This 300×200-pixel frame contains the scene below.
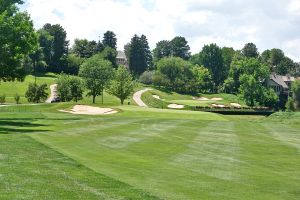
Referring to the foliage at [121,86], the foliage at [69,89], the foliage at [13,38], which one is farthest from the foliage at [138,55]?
the foliage at [13,38]

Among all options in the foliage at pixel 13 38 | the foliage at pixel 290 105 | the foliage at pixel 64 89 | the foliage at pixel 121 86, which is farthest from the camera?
the foliage at pixel 290 105

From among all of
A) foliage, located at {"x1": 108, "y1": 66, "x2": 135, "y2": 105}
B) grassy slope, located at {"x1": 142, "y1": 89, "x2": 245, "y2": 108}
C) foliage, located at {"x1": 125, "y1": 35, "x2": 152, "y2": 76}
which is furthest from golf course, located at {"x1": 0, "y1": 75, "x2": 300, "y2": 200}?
foliage, located at {"x1": 125, "y1": 35, "x2": 152, "y2": 76}

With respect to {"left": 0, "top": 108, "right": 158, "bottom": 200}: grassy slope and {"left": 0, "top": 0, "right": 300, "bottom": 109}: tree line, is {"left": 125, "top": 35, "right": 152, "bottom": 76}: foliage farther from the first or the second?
{"left": 0, "top": 108, "right": 158, "bottom": 200}: grassy slope

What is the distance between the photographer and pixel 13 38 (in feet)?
134

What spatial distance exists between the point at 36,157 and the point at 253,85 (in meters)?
108

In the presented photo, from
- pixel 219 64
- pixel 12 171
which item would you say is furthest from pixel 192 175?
pixel 219 64

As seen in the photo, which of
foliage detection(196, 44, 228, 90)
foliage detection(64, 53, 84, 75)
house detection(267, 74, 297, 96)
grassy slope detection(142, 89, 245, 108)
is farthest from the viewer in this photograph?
foliage detection(196, 44, 228, 90)

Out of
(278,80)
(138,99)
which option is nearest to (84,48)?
(138,99)

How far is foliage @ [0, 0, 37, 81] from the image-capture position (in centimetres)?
3966

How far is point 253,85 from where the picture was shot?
12075cm

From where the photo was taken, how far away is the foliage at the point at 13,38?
39.7 meters

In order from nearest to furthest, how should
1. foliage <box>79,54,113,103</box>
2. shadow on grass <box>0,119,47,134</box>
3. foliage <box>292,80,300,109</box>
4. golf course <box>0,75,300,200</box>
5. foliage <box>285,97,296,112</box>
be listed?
golf course <box>0,75,300,200</box> < shadow on grass <box>0,119,47,134</box> < foliage <box>79,54,113,103</box> < foliage <box>285,97,296,112</box> < foliage <box>292,80,300,109</box>

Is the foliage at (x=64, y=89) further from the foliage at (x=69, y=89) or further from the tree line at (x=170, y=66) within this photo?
the tree line at (x=170, y=66)

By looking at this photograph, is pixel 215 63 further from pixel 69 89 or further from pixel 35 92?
pixel 35 92
